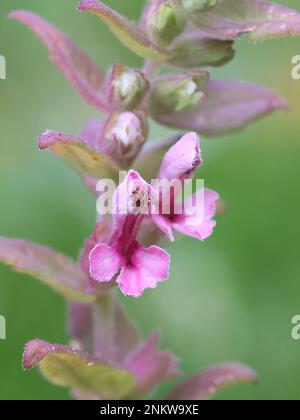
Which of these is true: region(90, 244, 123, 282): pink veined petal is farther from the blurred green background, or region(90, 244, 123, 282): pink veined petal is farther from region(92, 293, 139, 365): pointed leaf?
the blurred green background

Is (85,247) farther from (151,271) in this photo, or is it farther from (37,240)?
(37,240)

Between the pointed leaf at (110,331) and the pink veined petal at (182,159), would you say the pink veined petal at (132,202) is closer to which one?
the pink veined petal at (182,159)

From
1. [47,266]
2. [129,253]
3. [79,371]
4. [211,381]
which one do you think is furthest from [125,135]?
[211,381]

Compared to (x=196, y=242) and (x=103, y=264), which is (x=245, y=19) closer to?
(x=103, y=264)

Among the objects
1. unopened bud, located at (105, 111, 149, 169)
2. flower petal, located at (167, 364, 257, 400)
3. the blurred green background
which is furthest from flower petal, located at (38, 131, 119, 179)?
the blurred green background

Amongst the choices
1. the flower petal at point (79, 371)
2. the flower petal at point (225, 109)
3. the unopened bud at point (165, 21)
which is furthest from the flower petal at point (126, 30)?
the flower petal at point (79, 371)
